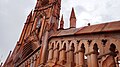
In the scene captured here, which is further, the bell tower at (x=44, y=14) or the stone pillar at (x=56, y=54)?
the bell tower at (x=44, y=14)

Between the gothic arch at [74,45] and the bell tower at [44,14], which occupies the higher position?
the bell tower at [44,14]

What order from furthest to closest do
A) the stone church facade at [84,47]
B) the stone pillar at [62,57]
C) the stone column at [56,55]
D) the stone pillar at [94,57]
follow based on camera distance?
the stone column at [56,55] < the stone pillar at [62,57] < the stone pillar at [94,57] < the stone church facade at [84,47]

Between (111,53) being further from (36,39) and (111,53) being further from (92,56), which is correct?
(36,39)

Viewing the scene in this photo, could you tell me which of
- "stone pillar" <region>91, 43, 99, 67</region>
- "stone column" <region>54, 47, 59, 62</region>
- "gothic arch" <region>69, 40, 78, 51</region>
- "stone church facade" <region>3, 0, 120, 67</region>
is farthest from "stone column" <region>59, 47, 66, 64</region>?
"stone pillar" <region>91, 43, 99, 67</region>

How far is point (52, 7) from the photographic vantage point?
113ft

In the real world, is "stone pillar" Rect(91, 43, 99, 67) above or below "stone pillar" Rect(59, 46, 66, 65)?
below

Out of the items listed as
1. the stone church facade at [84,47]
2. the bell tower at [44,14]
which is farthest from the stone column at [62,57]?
the bell tower at [44,14]

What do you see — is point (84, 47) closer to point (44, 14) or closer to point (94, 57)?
point (94, 57)

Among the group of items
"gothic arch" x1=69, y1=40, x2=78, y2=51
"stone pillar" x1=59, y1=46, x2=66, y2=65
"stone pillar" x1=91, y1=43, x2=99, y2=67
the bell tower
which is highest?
the bell tower

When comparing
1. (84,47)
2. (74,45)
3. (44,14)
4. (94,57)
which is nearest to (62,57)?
(74,45)

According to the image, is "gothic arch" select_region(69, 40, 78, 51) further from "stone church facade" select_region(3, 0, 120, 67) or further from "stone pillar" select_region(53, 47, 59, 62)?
"stone pillar" select_region(53, 47, 59, 62)

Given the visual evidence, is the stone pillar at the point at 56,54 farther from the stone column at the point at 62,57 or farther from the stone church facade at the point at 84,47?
the stone column at the point at 62,57

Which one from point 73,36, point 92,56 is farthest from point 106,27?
point 73,36

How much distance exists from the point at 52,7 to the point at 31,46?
8.19 metres
